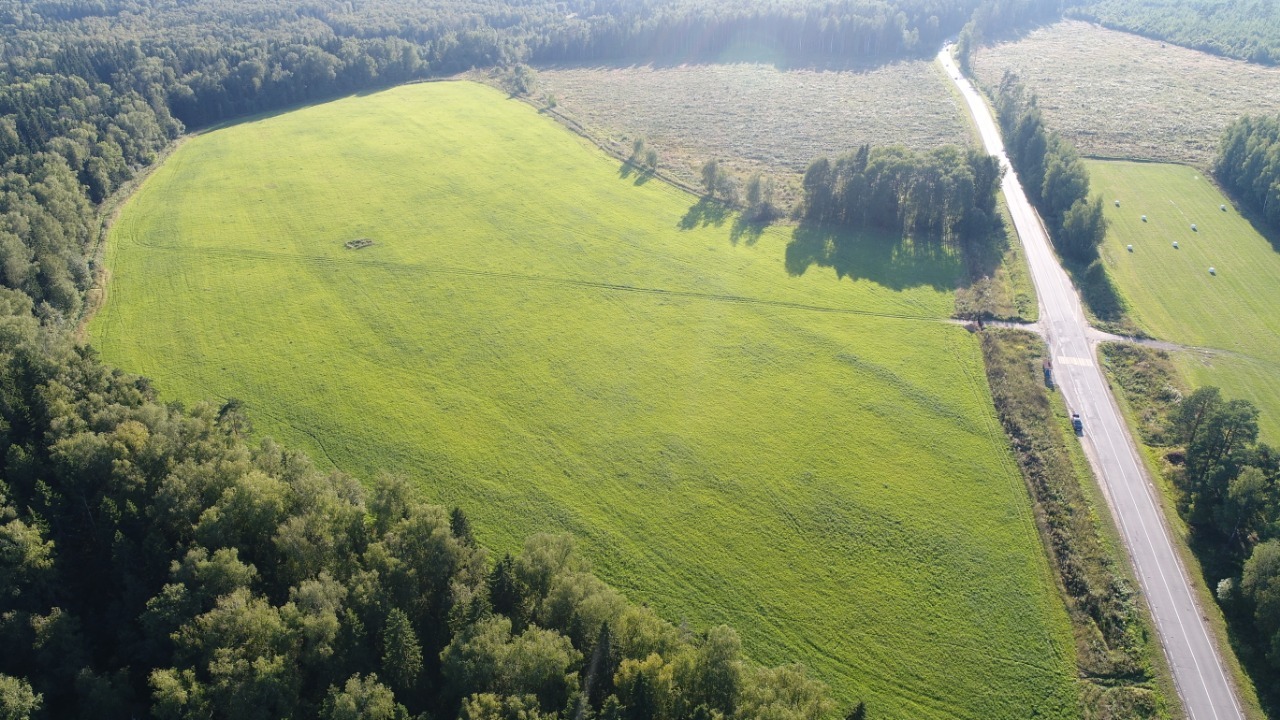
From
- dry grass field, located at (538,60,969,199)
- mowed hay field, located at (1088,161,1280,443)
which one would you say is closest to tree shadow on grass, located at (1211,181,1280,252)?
mowed hay field, located at (1088,161,1280,443)

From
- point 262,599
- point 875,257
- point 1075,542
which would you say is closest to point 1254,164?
point 875,257

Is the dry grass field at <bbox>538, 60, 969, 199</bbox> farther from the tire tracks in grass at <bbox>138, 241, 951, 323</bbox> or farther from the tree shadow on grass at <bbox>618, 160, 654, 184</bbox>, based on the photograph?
the tire tracks in grass at <bbox>138, 241, 951, 323</bbox>

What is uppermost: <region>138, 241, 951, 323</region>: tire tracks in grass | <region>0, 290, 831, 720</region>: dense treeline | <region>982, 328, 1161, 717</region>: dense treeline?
<region>0, 290, 831, 720</region>: dense treeline

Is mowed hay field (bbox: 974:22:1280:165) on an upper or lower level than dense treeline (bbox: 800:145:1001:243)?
upper

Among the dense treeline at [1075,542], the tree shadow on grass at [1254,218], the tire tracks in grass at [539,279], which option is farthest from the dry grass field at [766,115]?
the dense treeline at [1075,542]

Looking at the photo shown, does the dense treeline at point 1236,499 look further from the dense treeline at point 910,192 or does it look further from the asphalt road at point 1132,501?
the dense treeline at point 910,192

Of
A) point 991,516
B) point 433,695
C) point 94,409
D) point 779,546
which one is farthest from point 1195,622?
point 94,409

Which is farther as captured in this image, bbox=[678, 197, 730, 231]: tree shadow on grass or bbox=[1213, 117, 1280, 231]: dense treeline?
bbox=[678, 197, 730, 231]: tree shadow on grass
